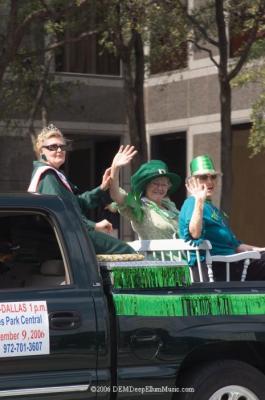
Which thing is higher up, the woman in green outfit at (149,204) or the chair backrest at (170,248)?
the woman in green outfit at (149,204)

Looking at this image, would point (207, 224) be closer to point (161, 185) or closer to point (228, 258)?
point (228, 258)

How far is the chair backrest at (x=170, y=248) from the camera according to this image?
17.6 ft

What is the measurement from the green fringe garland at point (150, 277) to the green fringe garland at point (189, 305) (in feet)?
0.27

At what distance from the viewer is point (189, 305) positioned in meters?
4.57

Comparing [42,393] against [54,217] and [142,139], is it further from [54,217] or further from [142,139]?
[142,139]

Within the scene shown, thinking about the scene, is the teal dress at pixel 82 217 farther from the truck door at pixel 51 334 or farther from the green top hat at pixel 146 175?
the green top hat at pixel 146 175

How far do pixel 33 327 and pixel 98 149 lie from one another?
17.4 metres

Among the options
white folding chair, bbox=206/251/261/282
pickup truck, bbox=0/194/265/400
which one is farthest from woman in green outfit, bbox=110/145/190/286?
pickup truck, bbox=0/194/265/400

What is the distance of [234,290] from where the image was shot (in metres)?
4.71

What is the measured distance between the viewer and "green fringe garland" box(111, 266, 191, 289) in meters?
4.54

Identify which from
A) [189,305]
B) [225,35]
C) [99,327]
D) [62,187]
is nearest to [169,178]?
[62,187]

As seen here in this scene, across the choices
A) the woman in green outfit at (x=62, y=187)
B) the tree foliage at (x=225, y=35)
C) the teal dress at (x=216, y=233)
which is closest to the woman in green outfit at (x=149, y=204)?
the woman in green outfit at (x=62, y=187)

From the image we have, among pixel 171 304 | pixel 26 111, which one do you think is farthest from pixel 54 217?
pixel 26 111

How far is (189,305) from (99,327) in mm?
548
